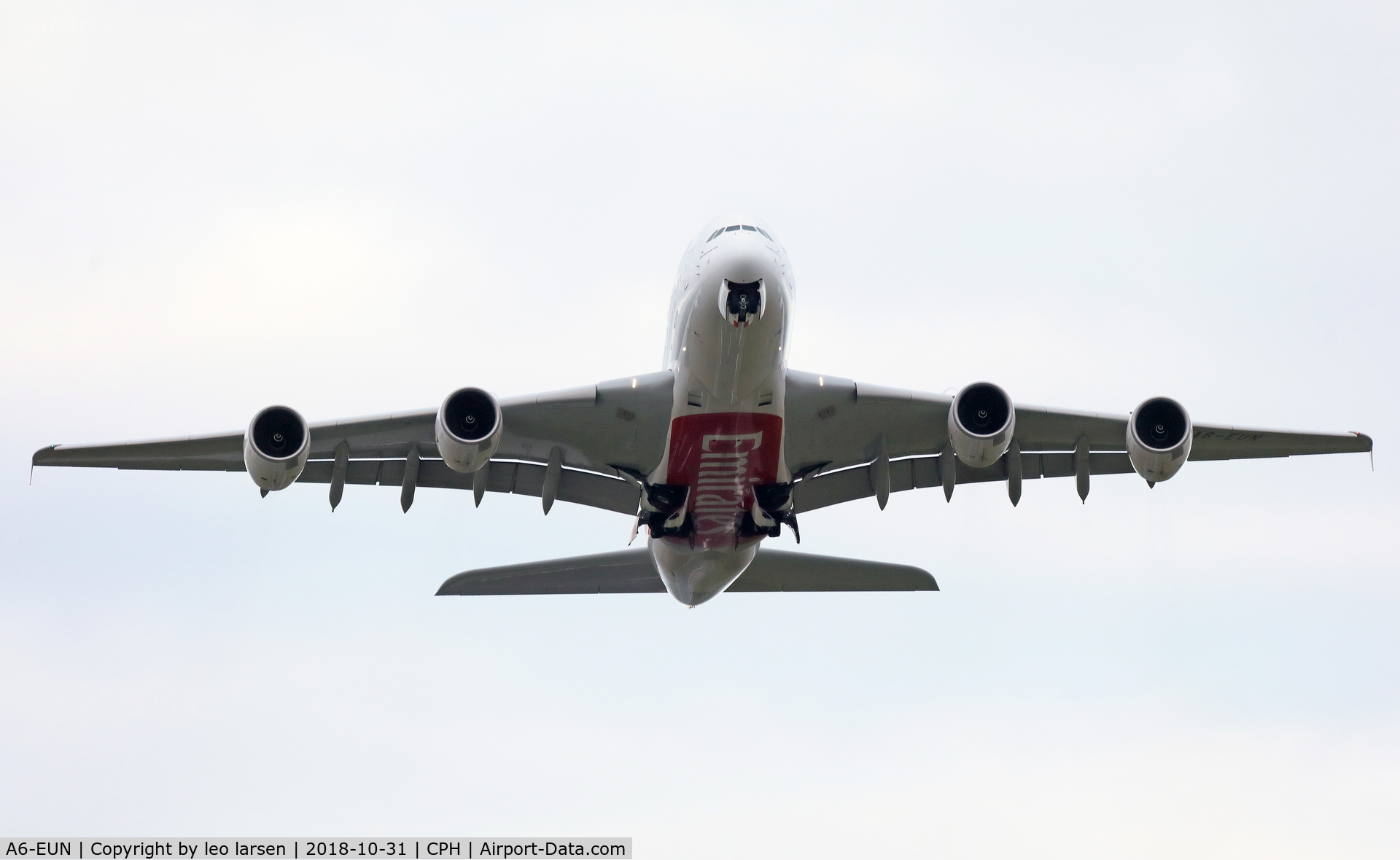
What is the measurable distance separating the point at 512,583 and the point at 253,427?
262 inches

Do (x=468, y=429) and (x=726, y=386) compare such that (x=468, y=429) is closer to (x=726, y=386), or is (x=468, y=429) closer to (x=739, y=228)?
(x=726, y=386)

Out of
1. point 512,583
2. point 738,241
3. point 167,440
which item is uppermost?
point 738,241

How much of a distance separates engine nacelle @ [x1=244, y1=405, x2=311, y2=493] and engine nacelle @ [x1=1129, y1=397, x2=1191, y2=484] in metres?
11.8

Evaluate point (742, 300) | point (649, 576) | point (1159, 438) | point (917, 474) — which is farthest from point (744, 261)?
point (649, 576)

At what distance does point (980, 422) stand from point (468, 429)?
7316 mm

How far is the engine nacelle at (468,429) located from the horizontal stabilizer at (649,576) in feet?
17.3

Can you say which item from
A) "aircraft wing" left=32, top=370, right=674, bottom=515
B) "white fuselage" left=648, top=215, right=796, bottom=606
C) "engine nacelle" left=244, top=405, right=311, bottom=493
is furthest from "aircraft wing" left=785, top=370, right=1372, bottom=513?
"engine nacelle" left=244, top=405, right=311, bottom=493

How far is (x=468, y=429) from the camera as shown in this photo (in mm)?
18359

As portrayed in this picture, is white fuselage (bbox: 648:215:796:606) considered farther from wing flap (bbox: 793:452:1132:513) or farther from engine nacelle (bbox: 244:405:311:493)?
engine nacelle (bbox: 244:405:311:493)

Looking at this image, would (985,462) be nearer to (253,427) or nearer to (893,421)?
(893,421)

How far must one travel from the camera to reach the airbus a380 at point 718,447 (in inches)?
713

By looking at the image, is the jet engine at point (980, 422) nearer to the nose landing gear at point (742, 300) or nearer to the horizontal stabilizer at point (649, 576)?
the nose landing gear at point (742, 300)

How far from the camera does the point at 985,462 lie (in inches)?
731

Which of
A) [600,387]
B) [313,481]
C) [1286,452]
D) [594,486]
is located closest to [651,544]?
[594,486]
